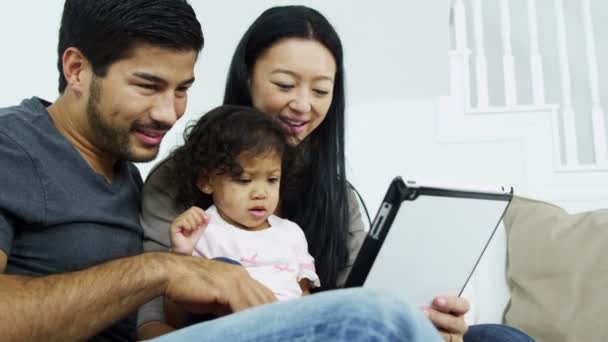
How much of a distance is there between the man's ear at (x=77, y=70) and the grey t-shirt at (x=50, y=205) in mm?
76

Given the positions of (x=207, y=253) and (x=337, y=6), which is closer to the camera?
(x=207, y=253)

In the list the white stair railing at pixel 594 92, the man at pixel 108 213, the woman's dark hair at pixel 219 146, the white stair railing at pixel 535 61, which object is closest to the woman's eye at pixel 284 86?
the woman's dark hair at pixel 219 146

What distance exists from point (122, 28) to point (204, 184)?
0.32 m

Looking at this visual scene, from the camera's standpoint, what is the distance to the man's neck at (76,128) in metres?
1.29

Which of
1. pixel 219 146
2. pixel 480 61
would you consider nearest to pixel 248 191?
pixel 219 146

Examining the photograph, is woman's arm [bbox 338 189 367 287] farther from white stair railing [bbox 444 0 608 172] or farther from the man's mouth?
white stair railing [bbox 444 0 608 172]

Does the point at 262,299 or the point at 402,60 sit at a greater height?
the point at 402,60

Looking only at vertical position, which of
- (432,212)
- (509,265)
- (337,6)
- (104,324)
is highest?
(337,6)

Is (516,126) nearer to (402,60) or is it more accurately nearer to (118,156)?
(402,60)

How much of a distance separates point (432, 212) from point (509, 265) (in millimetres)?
826

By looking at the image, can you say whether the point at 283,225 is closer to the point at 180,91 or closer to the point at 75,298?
the point at 180,91

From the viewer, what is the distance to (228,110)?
4.55 feet

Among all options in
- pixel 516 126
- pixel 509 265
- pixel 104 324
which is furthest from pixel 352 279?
pixel 516 126

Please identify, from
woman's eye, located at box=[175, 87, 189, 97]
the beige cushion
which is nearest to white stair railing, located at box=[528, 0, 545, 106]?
the beige cushion
